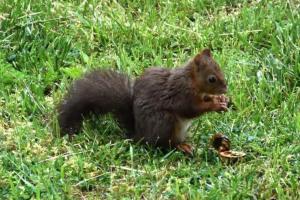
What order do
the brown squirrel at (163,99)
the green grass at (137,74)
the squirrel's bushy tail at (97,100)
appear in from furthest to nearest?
1. the squirrel's bushy tail at (97,100)
2. the brown squirrel at (163,99)
3. the green grass at (137,74)

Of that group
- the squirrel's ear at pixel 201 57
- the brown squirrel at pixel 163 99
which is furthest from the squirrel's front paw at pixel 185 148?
the squirrel's ear at pixel 201 57

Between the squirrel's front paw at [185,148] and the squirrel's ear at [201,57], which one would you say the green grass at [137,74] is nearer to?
the squirrel's front paw at [185,148]

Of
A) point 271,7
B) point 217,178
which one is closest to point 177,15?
point 271,7

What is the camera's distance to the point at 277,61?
5336 millimetres

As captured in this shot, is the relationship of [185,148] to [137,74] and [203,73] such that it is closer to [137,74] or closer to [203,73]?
[203,73]

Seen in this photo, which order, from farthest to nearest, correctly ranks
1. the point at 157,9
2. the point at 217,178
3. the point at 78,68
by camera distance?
1. the point at 157,9
2. the point at 78,68
3. the point at 217,178

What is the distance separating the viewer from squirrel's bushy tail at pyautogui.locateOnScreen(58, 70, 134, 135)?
187 inches

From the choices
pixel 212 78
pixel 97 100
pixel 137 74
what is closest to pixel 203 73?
pixel 212 78

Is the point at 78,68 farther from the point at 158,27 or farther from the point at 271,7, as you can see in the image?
the point at 271,7

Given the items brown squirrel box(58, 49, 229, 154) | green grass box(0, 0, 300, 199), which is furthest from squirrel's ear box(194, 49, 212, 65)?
green grass box(0, 0, 300, 199)

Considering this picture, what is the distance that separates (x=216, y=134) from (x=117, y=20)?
1.75 metres

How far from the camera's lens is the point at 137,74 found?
5488mm

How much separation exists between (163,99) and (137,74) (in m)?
0.93

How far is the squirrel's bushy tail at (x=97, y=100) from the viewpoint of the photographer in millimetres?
4754
